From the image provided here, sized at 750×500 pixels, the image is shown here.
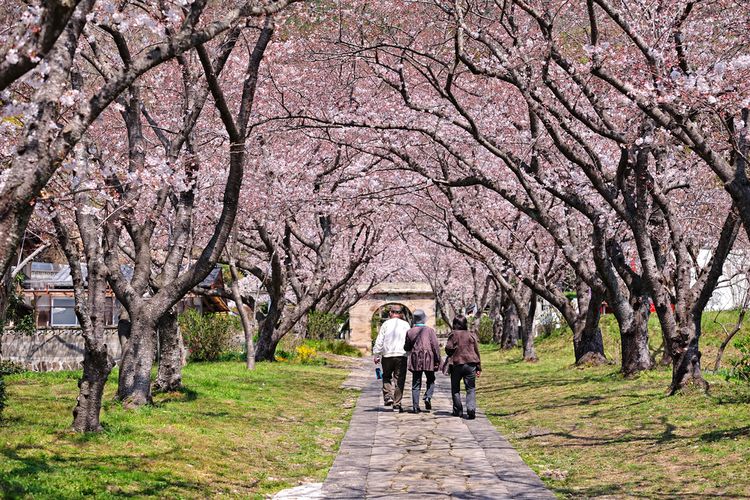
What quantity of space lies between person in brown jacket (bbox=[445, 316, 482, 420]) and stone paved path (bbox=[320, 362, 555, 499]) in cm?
31

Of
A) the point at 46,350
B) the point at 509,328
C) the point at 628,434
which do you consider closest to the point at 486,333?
the point at 509,328

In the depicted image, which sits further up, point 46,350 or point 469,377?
point 46,350

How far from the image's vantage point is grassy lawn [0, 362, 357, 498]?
8.27 meters

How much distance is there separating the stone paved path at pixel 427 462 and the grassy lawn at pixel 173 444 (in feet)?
1.55

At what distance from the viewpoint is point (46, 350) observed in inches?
1014

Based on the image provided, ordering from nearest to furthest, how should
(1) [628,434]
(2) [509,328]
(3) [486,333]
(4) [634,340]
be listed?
(1) [628,434] → (4) [634,340] → (2) [509,328] → (3) [486,333]

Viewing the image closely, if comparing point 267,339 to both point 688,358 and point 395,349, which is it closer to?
point 395,349

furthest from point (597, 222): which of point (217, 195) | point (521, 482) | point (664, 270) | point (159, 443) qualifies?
point (217, 195)

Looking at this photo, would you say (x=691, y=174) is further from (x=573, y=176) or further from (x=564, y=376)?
(x=564, y=376)

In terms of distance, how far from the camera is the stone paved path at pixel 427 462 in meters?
8.66

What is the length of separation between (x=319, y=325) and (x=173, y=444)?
29.8 m

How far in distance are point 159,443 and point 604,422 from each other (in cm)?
686

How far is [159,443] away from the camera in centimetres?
1041

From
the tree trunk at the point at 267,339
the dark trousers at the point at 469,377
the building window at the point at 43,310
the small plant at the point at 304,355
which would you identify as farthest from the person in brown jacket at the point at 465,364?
the building window at the point at 43,310
